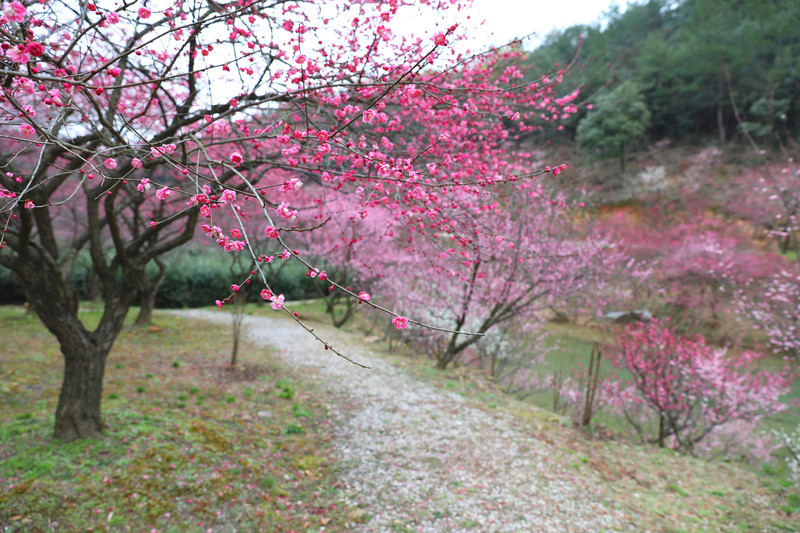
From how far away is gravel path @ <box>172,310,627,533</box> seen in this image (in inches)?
153

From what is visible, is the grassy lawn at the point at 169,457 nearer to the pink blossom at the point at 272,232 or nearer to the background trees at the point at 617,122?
the pink blossom at the point at 272,232

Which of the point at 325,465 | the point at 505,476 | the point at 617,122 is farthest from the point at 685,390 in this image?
the point at 617,122

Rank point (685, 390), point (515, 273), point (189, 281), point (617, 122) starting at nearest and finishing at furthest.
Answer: point (515, 273)
point (685, 390)
point (189, 281)
point (617, 122)

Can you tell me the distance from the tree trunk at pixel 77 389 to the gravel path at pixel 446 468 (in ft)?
8.57

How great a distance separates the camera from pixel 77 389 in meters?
4.07

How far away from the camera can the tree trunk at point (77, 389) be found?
13.2 feet

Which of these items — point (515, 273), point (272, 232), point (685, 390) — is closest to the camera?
point (272, 232)

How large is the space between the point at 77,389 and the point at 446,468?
385cm

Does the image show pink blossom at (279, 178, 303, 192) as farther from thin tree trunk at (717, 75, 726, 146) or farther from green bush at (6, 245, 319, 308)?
thin tree trunk at (717, 75, 726, 146)

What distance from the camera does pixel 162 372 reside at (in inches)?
278

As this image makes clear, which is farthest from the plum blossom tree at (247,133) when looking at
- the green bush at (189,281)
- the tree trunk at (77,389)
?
the green bush at (189,281)

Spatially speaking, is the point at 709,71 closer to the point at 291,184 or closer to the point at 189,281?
the point at 189,281

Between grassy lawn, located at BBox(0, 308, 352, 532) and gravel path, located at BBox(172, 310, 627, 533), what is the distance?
1.23 ft

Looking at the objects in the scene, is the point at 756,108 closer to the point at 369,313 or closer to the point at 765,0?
the point at 765,0
